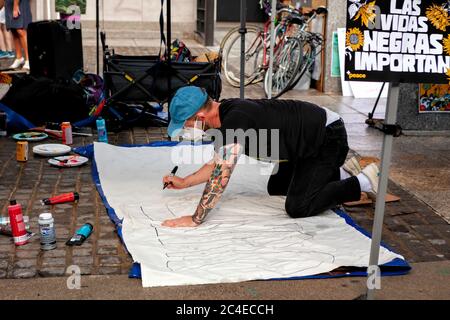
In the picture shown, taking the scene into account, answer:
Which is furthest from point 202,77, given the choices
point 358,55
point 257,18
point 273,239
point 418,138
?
point 257,18

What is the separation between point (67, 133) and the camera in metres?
6.56

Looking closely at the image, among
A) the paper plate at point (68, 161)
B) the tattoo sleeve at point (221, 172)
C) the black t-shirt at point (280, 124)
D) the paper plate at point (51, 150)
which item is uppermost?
the black t-shirt at point (280, 124)

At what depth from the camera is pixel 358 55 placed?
11.0 feet

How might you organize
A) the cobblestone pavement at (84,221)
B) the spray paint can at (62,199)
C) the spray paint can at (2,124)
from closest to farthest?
the cobblestone pavement at (84,221)
the spray paint can at (62,199)
the spray paint can at (2,124)

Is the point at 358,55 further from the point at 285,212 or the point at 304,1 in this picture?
the point at 304,1

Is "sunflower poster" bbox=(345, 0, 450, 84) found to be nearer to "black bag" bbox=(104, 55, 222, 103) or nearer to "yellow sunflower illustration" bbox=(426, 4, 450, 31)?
"yellow sunflower illustration" bbox=(426, 4, 450, 31)

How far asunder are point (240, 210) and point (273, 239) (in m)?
0.58

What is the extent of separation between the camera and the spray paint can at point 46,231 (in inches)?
157

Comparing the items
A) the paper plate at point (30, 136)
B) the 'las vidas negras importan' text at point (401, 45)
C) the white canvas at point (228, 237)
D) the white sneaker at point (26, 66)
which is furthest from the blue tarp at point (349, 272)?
the white sneaker at point (26, 66)

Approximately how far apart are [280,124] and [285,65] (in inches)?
189

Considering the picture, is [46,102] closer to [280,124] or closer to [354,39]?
[280,124]

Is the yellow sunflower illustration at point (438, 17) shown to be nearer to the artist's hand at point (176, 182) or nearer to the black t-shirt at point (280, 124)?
the black t-shirt at point (280, 124)

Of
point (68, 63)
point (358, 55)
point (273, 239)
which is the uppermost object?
point (358, 55)

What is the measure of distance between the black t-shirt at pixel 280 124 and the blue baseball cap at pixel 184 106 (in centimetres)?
19
